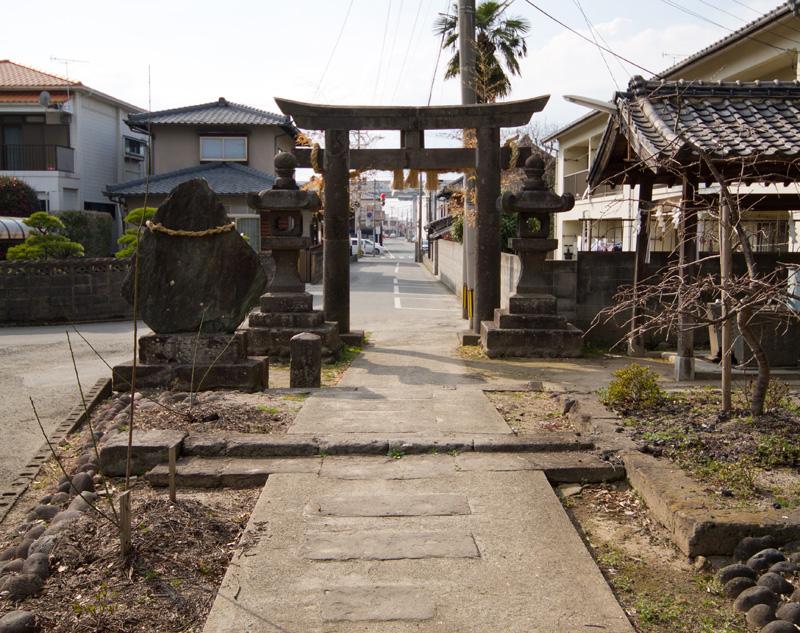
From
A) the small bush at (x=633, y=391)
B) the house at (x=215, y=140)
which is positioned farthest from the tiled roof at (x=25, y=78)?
the small bush at (x=633, y=391)

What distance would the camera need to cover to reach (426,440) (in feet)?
21.2

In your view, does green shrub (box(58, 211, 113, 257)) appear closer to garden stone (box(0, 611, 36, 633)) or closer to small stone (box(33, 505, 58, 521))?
small stone (box(33, 505, 58, 521))

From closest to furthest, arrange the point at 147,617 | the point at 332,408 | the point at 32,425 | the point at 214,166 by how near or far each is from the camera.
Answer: the point at 147,617 → the point at 332,408 → the point at 32,425 → the point at 214,166

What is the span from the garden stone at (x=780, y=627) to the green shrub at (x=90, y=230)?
2837 cm

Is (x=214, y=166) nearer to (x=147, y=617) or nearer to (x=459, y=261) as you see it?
(x=459, y=261)

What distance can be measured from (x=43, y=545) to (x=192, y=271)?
15.7 feet

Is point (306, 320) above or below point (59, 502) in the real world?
above

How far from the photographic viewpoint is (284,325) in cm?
1272

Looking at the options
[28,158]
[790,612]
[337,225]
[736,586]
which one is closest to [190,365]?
[337,225]

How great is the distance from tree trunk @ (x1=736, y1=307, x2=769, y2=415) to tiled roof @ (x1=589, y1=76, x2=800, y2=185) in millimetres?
2983

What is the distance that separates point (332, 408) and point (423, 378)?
3.02 meters

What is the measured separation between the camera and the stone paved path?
3.72 meters

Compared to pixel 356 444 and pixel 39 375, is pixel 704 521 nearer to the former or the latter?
pixel 356 444

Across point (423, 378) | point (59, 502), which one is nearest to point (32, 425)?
point (59, 502)
